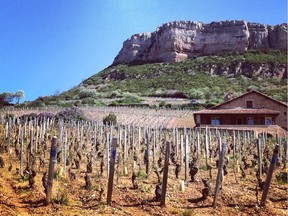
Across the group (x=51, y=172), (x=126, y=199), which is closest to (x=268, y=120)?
(x=126, y=199)

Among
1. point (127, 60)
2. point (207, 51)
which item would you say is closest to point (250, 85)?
point (207, 51)

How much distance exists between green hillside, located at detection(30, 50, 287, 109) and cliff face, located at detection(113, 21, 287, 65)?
7604 mm

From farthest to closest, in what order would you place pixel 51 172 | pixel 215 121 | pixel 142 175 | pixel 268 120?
pixel 215 121, pixel 268 120, pixel 142 175, pixel 51 172

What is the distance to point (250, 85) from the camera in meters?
77.4

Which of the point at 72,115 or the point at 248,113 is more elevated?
the point at 248,113

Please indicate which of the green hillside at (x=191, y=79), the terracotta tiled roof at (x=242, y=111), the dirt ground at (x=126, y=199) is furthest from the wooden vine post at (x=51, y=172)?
the green hillside at (x=191, y=79)

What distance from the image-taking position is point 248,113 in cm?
3575

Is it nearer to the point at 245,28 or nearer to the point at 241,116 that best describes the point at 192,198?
the point at 241,116

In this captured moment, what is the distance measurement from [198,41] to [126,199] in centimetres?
11126

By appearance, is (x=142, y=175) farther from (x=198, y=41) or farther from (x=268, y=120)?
(x=198, y=41)

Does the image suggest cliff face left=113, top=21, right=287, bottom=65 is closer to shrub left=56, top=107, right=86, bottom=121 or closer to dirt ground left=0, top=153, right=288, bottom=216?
shrub left=56, top=107, right=86, bottom=121

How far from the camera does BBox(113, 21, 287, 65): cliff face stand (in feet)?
359

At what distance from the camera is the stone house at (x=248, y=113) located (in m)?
35.9

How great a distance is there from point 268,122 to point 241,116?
290 cm
